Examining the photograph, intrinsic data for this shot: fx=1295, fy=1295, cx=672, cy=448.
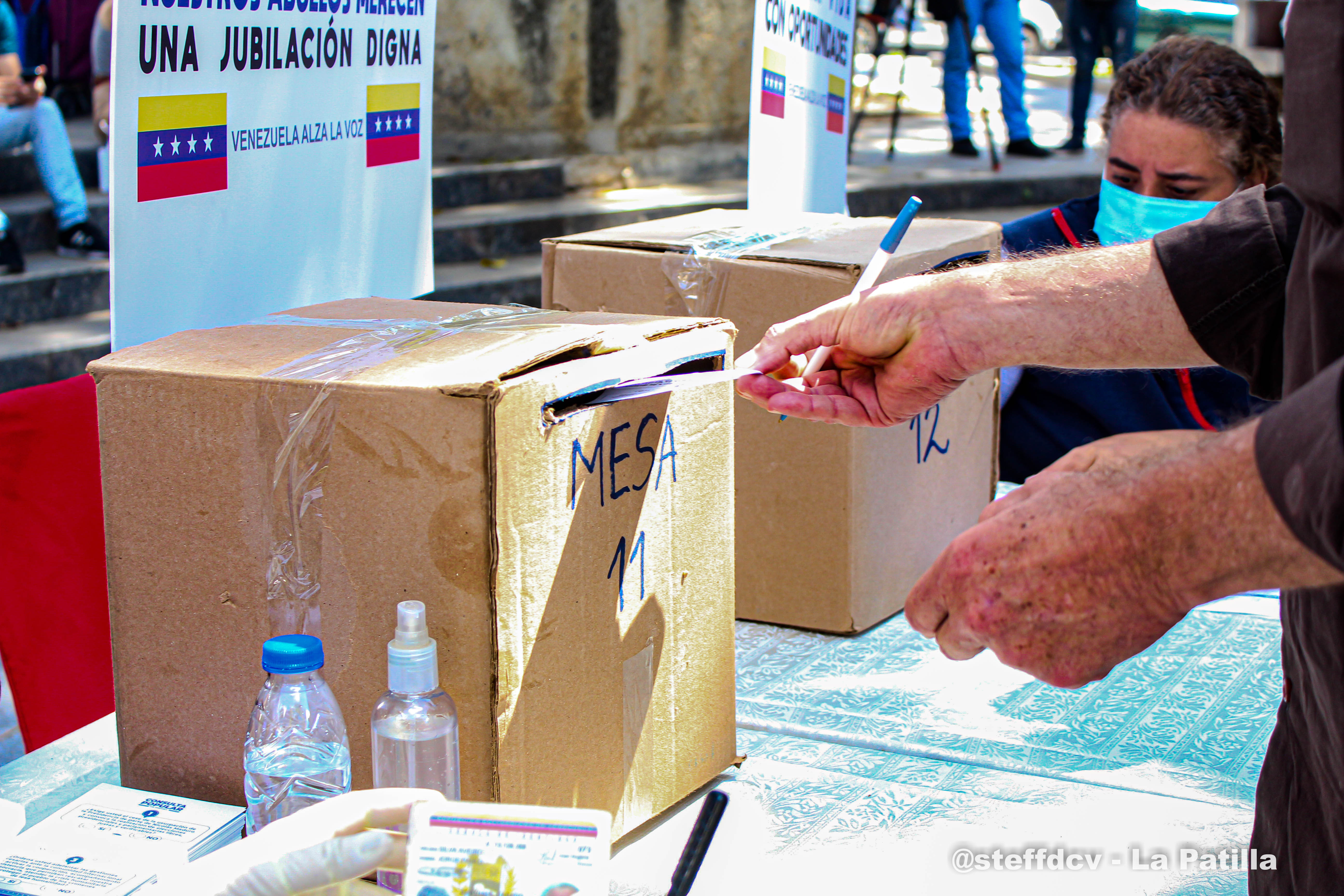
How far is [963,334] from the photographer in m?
1.20

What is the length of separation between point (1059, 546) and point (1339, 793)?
29 cm

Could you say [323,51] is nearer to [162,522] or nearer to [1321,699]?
[162,522]

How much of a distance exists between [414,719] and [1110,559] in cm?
50

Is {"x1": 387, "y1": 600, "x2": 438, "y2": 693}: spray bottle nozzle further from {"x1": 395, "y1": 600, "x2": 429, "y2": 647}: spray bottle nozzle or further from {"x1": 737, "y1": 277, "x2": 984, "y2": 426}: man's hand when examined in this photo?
{"x1": 737, "y1": 277, "x2": 984, "y2": 426}: man's hand

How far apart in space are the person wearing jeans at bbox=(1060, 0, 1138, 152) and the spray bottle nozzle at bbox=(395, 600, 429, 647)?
744 cm

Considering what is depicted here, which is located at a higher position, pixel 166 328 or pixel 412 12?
pixel 412 12

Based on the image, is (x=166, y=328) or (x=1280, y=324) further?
(x=166, y=328)

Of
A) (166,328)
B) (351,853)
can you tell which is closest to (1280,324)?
(351,853)

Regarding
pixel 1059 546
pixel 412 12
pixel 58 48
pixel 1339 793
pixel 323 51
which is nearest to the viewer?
pixel 1059 546

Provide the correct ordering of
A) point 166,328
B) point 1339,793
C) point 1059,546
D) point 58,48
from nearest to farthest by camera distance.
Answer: point 1059,546 < point 1339,793 < point 166,328 < point 58,48

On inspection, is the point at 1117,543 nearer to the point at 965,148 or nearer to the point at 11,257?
the point at 11,257

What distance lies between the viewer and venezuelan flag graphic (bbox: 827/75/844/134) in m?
2.63

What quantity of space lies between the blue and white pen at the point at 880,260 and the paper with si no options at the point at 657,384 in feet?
0.46

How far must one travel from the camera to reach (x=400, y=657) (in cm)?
89
